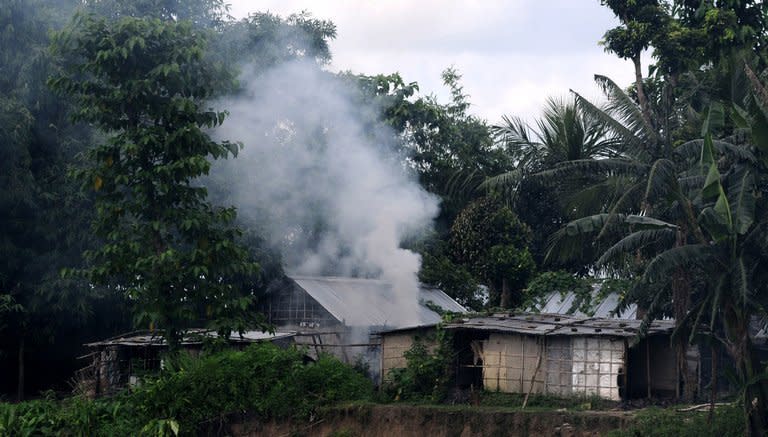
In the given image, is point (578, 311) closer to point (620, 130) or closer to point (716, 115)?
point (620, 130)

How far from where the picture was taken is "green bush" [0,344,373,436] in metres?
19.8

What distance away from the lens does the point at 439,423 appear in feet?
64.6

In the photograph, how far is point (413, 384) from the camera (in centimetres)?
2186

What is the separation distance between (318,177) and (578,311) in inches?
321

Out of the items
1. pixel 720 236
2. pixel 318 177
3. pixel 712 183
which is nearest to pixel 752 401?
pixel 720 236

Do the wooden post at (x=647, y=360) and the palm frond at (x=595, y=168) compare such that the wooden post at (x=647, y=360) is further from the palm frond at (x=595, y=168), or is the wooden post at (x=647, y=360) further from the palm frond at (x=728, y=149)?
the palm frond at (x=728, y=149)

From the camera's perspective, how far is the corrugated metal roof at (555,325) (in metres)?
20.2

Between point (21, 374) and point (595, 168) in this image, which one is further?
point (21, 374)

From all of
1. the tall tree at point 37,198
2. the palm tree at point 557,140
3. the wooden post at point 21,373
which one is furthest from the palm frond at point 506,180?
the wooden post at point 21,373

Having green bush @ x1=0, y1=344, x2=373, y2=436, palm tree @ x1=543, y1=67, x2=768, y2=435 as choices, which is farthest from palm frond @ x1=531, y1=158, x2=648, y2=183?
green bush @ x1=0, y1=344, x2=373, y2=436

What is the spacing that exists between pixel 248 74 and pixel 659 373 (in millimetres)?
13629

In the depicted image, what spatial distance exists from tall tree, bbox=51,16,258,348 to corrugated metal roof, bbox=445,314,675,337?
5376 millimetres

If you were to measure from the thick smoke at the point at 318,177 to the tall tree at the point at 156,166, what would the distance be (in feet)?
24.0

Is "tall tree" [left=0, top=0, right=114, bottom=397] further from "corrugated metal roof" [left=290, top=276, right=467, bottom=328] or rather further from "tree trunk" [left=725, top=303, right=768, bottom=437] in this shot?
"tree trunk" [left=725, top=303, right=768, bottom=437]
